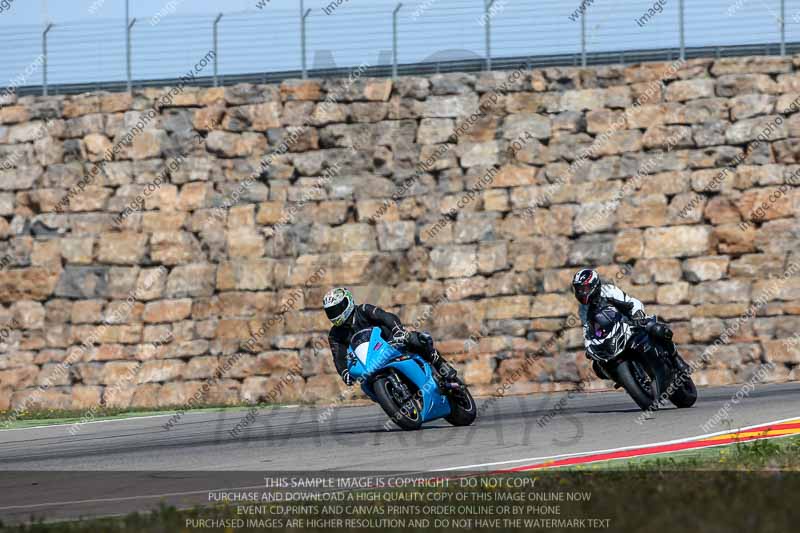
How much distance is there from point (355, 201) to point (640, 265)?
18.0 feet

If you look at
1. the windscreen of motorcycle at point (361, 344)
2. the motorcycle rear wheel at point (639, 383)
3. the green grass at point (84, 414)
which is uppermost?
the windscreen of motorcycle at point (361, 344)

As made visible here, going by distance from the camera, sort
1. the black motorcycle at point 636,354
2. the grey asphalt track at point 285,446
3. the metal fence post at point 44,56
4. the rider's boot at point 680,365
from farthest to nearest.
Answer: the metal fence post at point 44,56 < the rider's boot at point 680,365 < the black motorcycle at point 636,354 < the grey asphalt track at point 285,446

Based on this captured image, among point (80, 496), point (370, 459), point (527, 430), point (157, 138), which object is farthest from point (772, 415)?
point (157, 138)

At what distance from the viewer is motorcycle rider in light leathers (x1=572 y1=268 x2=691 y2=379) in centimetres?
1465

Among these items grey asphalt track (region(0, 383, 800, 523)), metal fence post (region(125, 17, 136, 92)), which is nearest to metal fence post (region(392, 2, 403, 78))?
metal fence post (region(125, 17, 136, 92))

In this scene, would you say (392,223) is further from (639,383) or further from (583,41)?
(639,383)

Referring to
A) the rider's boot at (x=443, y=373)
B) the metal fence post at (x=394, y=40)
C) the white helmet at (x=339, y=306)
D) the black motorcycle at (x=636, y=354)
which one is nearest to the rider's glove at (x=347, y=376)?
the white helmet at (x=339, y=306)

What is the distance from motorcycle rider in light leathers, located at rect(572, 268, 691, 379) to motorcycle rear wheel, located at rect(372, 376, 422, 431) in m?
2.35

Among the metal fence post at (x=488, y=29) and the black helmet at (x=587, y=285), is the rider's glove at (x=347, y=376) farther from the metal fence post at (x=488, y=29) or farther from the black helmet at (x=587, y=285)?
the metal fence post at (x=488, y=29)

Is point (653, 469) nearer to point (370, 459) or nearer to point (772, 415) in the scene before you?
point (370, 459)

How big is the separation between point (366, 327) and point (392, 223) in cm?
1131

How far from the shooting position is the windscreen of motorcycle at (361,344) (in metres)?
13.2

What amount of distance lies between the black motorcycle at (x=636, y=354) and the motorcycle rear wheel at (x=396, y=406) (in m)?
2.46

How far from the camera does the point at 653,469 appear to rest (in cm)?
886
